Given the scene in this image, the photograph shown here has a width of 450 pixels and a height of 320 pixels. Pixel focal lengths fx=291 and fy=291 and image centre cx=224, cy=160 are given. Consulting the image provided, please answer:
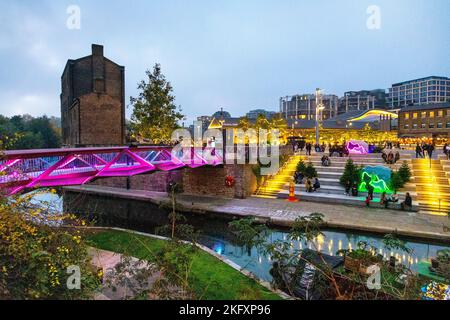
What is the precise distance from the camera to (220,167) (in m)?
24.1

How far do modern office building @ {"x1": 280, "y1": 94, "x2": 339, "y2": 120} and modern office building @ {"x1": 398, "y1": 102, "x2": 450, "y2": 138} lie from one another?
5004 cm

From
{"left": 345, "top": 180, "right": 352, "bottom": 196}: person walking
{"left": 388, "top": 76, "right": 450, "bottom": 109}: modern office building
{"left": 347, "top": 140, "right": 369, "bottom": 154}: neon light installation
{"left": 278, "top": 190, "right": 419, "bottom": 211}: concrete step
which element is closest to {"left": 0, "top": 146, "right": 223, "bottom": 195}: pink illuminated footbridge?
{"left": 278, "top": 190, "right": 419, "bottom": 211}: concrete step

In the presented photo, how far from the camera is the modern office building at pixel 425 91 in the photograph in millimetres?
121125

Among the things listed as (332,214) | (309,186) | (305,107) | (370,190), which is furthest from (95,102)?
(305,107)

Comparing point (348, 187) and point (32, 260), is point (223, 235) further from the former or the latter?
point (32, 260)

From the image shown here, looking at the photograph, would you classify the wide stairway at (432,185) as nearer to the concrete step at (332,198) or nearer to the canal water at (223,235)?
the concrete step at (332,198)

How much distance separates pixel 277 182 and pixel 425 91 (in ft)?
426

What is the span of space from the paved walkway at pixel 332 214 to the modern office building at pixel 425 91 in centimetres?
12292

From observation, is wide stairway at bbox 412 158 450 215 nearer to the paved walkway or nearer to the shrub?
the paved walkway

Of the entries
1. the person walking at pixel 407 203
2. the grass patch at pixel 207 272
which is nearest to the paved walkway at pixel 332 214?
the person walking at pixel 407 203

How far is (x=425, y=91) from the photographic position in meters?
123

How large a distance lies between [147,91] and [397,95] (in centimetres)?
13750
